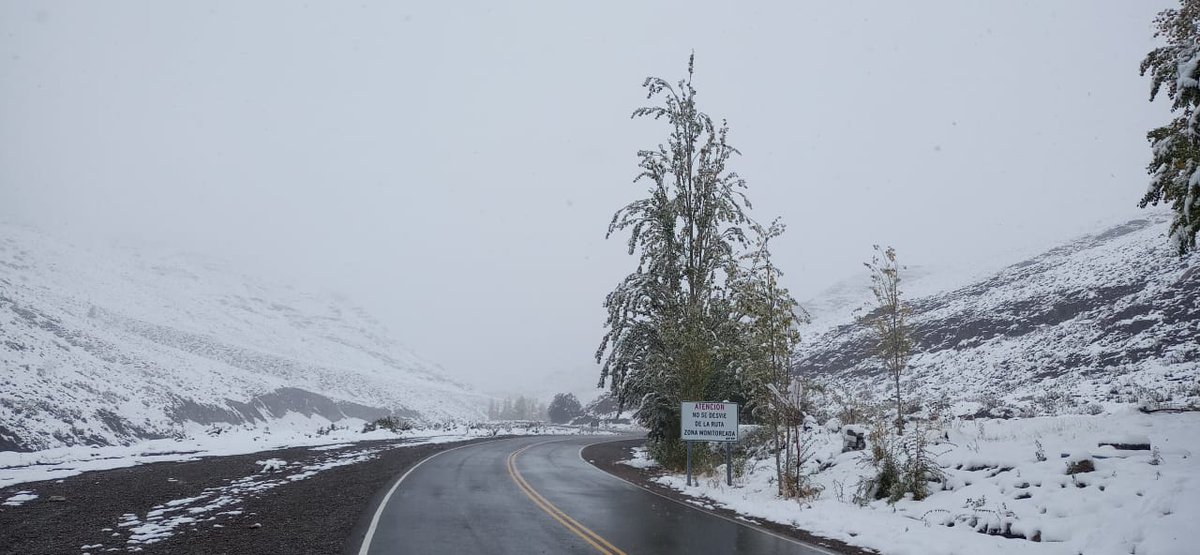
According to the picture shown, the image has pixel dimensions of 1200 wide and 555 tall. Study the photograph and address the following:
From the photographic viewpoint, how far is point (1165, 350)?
1378 inches

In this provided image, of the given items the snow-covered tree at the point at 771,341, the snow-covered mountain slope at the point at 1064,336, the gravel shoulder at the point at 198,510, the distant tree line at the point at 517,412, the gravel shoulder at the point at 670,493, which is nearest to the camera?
the gravel shoulder at the point at 198,510

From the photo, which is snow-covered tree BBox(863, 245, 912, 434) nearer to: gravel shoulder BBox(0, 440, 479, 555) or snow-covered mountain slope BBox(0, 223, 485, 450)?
gravel shoulder BBox(0, 440, 479, 555)

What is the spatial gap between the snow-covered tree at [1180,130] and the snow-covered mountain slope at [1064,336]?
13117 mm

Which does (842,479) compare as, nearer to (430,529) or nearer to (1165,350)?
(430,529)

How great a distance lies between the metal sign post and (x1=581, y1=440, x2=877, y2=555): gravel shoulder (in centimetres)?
185

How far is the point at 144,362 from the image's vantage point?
3118 inches

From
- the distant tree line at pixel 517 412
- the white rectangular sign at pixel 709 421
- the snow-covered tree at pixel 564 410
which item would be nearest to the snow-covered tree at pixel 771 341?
the white rectangular sign at pixel 709 421

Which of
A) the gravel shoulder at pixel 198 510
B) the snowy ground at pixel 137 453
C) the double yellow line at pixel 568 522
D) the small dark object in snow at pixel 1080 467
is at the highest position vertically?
the small dark object in snow at pixel 1080 467

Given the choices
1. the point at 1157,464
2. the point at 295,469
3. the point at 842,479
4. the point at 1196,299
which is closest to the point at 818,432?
the point at 842,479

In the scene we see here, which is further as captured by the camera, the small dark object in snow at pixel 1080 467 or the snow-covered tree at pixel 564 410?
the snow-covered tree at pixel 564 410

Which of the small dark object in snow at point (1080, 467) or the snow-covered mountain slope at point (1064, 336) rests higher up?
the snow-covered mountain slope at point (1064, 336)

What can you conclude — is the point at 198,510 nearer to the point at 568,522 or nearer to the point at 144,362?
the point at 568,522

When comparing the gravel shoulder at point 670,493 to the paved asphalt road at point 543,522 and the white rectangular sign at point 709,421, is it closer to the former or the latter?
the paved asphalt road at point 543,522

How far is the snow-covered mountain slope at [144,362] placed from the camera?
46.8 metres
